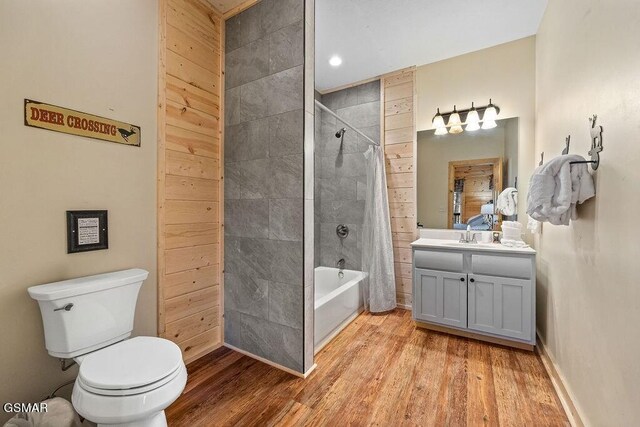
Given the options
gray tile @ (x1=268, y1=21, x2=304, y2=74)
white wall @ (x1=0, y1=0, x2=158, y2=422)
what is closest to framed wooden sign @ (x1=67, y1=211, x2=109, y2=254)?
white wall @ (x1=0, y1=0, x2=158, y2=422)

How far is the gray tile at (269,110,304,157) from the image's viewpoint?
1848 mm

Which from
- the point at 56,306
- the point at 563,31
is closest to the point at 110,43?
the point at 56,306

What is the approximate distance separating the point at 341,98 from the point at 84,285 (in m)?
3.20

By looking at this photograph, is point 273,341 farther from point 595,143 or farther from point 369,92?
point 369,92

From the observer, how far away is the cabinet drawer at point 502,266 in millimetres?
2133

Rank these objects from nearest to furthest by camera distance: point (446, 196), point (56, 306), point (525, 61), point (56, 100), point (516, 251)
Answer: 1. point (56, 306)
2. point (56, 100)
3. point (516, 251)
4. point (525, 61)
5. point (446, 196)

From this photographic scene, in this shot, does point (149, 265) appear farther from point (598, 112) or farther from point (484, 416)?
point (598, 112)

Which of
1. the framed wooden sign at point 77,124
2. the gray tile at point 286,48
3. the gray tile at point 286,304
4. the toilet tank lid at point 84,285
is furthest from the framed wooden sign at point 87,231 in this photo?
the gray tile at point 286,48

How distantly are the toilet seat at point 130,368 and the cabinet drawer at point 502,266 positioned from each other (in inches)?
88.5

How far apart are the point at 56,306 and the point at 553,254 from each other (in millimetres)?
2969

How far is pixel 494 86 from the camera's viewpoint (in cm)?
270

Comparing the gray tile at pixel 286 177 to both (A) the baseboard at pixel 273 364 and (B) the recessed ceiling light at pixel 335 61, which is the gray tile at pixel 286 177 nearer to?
(A) the baseboard at pixel 273 364

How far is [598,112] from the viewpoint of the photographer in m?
1.28
